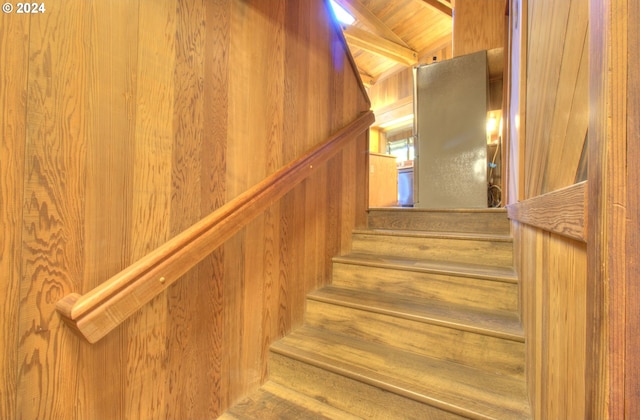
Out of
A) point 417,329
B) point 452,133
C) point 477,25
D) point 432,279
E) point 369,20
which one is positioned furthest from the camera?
point 369,20

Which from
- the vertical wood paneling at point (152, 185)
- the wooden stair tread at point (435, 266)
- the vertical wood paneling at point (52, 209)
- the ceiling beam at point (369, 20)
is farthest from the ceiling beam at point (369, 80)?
the vertical wood paneling at point (52, 209)

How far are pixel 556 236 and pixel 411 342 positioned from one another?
0.84 meters

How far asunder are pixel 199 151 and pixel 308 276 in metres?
0.87

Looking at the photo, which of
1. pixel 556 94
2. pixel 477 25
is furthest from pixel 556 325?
pixel 477 25

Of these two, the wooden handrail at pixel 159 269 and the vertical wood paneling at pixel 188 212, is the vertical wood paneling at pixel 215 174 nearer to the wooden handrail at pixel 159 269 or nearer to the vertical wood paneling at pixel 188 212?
the vertical wood paneling at pixel 188 212

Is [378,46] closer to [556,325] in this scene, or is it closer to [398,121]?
[398,121]

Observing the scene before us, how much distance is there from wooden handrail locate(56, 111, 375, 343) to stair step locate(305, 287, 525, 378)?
0.68 meters

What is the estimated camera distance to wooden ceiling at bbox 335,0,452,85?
507cm

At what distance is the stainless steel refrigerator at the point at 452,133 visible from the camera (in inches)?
102

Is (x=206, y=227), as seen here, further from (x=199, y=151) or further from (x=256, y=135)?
(x=256, y=135)

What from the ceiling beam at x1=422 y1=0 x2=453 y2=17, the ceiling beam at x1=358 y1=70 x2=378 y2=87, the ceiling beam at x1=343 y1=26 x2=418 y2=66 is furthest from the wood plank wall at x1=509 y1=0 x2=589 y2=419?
the ceiling beam at x1=358 y1=70 x2=378 y2=87

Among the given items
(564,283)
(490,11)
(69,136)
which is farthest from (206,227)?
(490,11)

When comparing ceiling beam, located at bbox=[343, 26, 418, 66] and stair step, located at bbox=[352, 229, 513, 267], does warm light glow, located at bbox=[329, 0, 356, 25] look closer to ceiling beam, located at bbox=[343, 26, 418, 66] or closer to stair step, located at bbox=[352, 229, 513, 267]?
ceiling beam, located at bbox=[343, 26, 418, 66]

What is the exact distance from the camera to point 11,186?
0.67m
